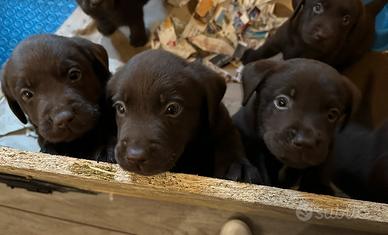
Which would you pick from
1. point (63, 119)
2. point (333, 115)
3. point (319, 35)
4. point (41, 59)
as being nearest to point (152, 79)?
point (63, 119)

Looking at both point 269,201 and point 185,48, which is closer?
point 269,201

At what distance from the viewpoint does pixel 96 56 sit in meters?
1.85

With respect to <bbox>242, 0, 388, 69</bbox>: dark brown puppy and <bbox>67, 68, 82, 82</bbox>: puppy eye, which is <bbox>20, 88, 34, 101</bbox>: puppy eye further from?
<bbox>242, 0, 388, 69</bbox>: dark brown puppy

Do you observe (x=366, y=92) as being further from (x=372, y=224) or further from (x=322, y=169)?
(x=372, y=224)

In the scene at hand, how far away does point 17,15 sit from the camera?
10.5 ft

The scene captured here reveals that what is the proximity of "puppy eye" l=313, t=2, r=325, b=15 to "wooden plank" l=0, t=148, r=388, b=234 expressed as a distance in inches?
52.5

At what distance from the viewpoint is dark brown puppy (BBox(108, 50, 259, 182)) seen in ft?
4.74

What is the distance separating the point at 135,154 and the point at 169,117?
0.21 metres

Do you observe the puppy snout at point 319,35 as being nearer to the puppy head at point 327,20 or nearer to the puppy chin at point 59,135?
the puppy head at point 327,20

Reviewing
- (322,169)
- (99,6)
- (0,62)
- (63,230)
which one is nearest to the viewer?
(63,230)

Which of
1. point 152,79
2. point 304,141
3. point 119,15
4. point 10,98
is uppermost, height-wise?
point 152,79

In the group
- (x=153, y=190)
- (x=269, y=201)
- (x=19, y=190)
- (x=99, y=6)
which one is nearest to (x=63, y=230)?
(x=19, y=190)

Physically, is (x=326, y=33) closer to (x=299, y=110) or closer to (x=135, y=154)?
(x=299, y=110)

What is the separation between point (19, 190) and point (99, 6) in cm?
149
